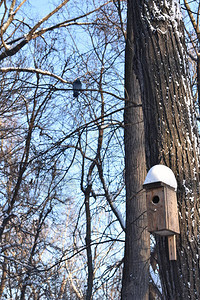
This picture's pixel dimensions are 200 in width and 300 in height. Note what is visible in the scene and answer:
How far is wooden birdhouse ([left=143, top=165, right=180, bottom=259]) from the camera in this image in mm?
2631

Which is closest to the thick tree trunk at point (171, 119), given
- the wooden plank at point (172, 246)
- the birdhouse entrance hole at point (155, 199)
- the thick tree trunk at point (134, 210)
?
the wooden plank at point (172, 246)

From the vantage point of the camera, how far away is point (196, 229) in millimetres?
2697

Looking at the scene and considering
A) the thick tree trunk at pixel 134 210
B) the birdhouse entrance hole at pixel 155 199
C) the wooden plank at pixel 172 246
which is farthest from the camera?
the thick tree trunk at pixel 134 210

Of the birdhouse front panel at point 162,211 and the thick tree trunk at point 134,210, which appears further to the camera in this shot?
the thick tree trunk at point 134,210

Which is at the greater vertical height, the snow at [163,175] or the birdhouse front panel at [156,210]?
the snow at [163,175]

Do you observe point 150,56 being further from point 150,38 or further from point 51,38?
point 51,38

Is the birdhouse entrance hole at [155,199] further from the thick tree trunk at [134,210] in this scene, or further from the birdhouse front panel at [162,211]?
the thick tree trunk at [134,210]

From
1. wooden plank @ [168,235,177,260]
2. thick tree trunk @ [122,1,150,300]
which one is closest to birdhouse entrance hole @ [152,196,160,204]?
wooden plank @ [168,235,177,260]

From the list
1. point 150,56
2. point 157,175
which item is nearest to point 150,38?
point 150,56

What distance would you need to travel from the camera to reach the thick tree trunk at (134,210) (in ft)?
16.7

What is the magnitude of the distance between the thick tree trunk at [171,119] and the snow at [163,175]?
0.30 ft

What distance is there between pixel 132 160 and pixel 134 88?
1.07 meters

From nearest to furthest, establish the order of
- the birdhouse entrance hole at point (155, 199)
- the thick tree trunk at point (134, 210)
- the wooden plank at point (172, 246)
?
the wooden plank at point (172, 246) < the birdhouse entrance hole at point (155, 199) < the thick tree trunk at point (134, 210)

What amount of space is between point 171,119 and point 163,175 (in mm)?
464
